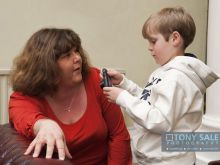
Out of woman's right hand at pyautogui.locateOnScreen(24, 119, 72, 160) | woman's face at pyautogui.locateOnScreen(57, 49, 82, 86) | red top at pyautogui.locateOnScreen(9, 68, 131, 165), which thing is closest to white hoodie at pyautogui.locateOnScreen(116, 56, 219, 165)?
red top at pyautogui.locateOnScreen(9, 68, 131, 165)

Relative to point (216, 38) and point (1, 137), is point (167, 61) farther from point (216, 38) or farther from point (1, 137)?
point (216, 38)

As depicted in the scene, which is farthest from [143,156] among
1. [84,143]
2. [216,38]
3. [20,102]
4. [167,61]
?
[216,38]

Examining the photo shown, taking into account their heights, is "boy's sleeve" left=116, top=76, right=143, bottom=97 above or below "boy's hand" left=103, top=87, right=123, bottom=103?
below

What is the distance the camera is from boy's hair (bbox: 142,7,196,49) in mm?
1331

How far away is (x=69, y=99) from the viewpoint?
4.65ft

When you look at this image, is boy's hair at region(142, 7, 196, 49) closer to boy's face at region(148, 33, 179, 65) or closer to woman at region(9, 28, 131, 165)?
boy's face at region(148, 33, 179, 65)

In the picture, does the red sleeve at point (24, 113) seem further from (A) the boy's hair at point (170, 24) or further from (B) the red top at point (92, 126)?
(A) the boy's hair at point (170, 24)

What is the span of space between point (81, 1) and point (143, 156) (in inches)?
48.7

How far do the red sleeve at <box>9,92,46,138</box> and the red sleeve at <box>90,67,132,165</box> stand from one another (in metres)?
0.27

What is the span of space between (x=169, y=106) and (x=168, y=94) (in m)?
0.04

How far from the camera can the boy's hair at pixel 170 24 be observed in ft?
4.37

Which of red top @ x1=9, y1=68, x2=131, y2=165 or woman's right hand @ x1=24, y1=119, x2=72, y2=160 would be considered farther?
red top @ x1=9, y1=68, x2=131, y2=165

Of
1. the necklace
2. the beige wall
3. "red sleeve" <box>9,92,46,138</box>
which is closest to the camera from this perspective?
"red sleeve" <box>9,92,46,138</box>

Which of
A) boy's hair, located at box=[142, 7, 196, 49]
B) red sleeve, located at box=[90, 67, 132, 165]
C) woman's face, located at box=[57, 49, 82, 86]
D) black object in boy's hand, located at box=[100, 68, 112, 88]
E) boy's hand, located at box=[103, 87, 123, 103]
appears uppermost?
boy's hair, located at box=[142, 7, 196, 49]
